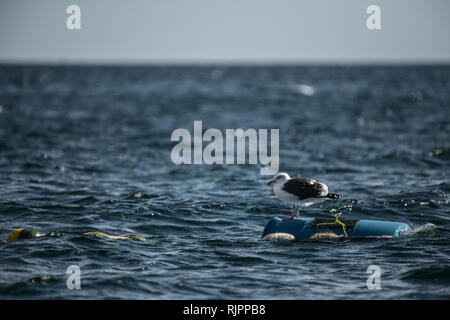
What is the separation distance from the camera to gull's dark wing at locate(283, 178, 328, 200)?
46.4ft

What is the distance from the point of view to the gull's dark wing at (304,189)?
14133mm

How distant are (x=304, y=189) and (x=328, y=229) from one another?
1079 mm

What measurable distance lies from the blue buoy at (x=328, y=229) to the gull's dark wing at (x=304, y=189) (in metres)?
0.64

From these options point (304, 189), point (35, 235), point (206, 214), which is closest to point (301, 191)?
point (304, 189)

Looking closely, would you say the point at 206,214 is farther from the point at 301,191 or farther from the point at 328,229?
the point at 328,229

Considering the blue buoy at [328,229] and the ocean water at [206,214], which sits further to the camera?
the blue buoy at [328,229]

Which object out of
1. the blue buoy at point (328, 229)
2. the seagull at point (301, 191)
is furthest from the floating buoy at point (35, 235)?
the seagull at point (301, 191)

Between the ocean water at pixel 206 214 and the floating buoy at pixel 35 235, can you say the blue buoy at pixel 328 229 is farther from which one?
the floating buoy at pixel 35 235

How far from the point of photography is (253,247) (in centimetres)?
1366

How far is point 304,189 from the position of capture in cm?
1412

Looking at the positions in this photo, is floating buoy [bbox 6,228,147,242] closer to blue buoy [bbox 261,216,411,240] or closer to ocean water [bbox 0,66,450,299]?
ocean water [bbox 0,66,450,299]

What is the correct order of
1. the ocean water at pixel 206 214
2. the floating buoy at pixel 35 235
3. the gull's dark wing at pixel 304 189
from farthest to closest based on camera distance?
the gull's dark wing at pixel 304 189, the floating buoy at pixel 35 235, the ocean water at pixel 206 214
